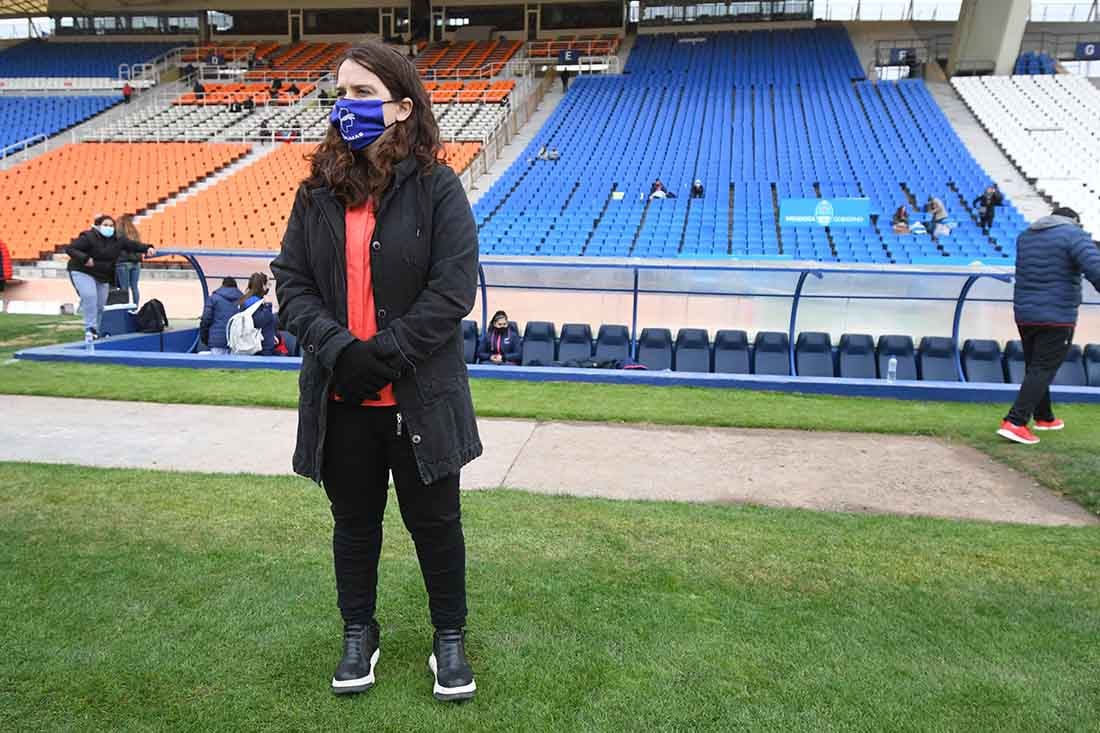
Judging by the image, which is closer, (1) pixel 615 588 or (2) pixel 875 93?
(1) pixel 615 588

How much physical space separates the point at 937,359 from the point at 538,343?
5.16m

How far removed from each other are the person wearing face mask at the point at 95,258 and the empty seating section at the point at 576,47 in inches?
1165

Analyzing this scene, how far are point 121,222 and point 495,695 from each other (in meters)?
10.5

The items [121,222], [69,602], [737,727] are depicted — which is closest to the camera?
[737,727]

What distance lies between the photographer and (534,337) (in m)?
11.4

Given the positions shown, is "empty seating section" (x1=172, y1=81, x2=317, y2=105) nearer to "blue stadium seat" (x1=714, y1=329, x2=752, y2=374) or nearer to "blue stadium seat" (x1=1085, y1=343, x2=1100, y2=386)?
Answer: "blue stadium seat" (x1=714, y1=329, x2=752, y2=374)

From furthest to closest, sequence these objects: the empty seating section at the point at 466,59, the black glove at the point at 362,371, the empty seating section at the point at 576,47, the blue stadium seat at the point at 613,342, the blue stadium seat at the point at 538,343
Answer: the empty seating section at the point at 576,47 < the empty seating section at the point at 466,59 < the blue stadium seat at the point at 538,343 < the blue stadium seat at the point at 613,342 < the black glove at the point at 362,371

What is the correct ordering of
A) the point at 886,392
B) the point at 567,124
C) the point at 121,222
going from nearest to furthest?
the point at 886,392 → the point at 121,222 → the point at 567,124

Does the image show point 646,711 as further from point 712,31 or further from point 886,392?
point 712,31

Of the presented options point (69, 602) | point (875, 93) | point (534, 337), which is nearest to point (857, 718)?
point (69, 602)

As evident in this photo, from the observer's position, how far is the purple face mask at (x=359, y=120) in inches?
102

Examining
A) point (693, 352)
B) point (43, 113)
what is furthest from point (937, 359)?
point (43, 113)

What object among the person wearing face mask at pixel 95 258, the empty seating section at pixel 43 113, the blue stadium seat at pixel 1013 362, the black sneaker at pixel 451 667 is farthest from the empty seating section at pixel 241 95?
the black sneaker at pixel 451 667

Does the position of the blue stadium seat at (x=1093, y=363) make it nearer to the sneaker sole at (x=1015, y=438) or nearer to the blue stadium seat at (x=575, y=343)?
the sneaker sole at (x=1015, y=438)
